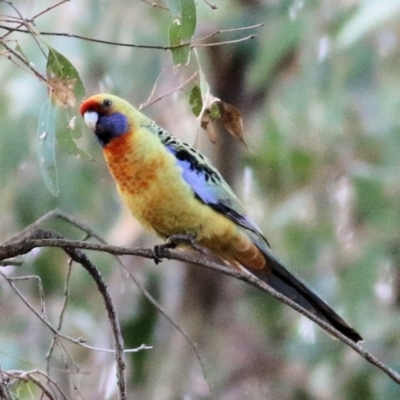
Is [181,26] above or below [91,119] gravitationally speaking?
below

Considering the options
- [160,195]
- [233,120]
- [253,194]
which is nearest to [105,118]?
[160,195]

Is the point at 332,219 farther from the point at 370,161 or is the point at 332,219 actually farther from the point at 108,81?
the point at 108,81

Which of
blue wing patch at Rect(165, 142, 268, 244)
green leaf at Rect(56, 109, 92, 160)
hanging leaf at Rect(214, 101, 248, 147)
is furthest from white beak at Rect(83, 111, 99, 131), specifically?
hanging leaf at Rect(214, 101, 248, 147)

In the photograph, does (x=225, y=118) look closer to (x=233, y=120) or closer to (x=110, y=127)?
(x=233, y=120)

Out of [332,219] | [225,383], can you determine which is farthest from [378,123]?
[225,383]

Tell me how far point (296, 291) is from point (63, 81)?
941 mm

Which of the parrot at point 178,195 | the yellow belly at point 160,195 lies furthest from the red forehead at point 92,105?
the yellow belly at point 160,195

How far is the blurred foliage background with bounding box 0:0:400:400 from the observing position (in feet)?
10.5

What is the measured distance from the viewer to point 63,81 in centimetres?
161

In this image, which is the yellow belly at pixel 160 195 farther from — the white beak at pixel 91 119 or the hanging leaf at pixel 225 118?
the hanging leaf at pixel 225 118

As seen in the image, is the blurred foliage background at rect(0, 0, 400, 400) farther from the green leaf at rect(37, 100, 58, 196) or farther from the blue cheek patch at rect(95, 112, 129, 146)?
the green leaf at rect(37, 100, 58, 196)

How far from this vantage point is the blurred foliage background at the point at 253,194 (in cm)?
320

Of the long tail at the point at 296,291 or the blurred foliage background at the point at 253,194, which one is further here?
the blurred foliage background at the point at 253,194

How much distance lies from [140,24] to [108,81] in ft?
0.96
